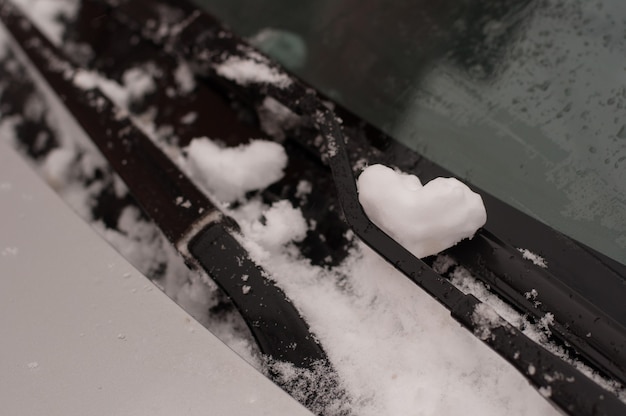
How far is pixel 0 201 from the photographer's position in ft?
3.42

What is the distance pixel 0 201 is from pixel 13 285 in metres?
0.19

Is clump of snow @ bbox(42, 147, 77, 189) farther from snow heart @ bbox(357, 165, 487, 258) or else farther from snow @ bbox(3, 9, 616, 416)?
snow heart @ bbox(357, 165, 487, 258)

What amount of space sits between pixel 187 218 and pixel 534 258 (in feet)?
1.95

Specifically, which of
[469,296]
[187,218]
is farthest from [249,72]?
[469,296]

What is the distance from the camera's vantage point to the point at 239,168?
118 cm

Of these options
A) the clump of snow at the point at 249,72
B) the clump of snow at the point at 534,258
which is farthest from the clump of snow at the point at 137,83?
the clump of snow at the point at 534,258

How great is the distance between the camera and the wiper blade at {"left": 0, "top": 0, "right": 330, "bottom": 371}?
0.91m

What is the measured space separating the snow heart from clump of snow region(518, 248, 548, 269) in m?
0.08

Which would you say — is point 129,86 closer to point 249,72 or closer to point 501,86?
point 249,72

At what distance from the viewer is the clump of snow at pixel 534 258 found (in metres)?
0.94

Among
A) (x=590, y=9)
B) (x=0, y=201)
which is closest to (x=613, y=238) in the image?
(x=590, y=9)

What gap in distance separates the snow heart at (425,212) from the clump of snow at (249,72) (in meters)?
0.33

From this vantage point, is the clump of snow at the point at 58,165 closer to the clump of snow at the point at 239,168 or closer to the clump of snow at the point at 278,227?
the clump of snow at the point at 239,168

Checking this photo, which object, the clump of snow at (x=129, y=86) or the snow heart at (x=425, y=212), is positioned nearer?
the snow heart at (x=425, y=212)
